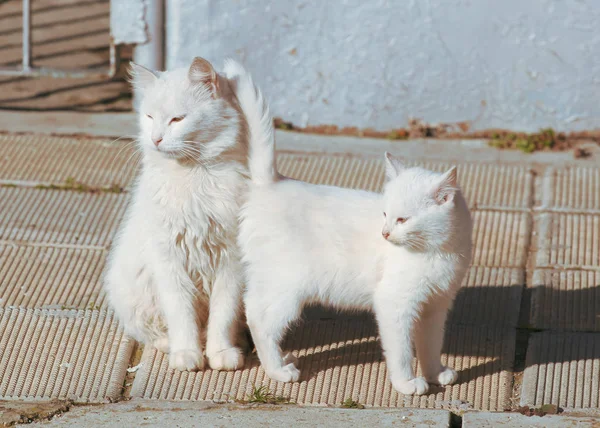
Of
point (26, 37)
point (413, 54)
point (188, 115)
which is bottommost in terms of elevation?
point (26, 37)

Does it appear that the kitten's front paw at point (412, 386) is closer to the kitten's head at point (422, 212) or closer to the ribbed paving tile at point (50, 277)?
the kitten's head at point (422, 212)

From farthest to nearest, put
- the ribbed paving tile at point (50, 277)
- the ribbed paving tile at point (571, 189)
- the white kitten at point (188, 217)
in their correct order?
the ribbed paving tile at point (571, 189)
the ribbed paving tile at point (50, 277)
the white kitten at point (188, 217)

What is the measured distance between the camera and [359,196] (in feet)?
12.0

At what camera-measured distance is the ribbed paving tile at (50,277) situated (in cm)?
429

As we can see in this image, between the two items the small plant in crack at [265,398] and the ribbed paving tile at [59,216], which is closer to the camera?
the small plant in crack at [265,398]

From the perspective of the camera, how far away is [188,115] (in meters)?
3.58

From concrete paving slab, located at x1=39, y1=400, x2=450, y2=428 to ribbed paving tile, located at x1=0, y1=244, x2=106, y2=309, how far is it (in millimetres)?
971

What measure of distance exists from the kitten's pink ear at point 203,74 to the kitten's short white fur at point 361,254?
152 mm

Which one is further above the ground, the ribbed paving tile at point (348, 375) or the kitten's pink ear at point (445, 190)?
the kitten's pink ear at point (445, 190)

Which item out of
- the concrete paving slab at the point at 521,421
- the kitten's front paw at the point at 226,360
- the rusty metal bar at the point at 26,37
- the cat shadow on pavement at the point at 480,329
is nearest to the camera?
the concrete paving slab at the point at 521,421

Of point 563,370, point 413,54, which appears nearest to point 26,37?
point 413,54

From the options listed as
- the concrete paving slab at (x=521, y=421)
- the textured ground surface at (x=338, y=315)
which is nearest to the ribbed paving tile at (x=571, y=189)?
the textured ground surface at (x=338, y=315)

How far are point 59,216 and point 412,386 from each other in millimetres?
2559

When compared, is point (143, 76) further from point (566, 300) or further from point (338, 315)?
point (566, 300)
